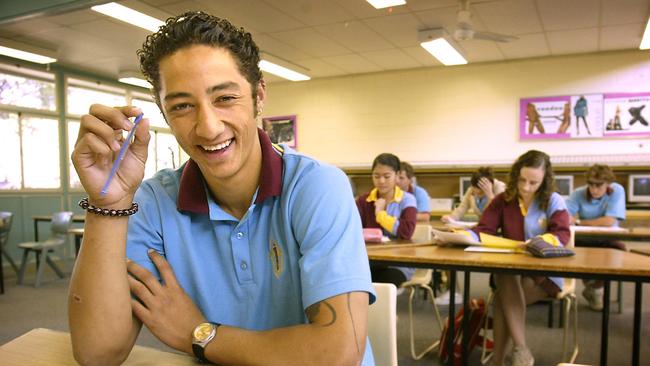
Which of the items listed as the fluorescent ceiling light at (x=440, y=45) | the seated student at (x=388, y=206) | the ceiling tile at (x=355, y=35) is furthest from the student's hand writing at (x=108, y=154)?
the fluorescent ceiling light at (x=440, y=45)

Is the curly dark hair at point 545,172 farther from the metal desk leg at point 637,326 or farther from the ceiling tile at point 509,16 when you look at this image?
the ceiling tile at point 509,16

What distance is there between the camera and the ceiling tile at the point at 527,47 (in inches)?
235

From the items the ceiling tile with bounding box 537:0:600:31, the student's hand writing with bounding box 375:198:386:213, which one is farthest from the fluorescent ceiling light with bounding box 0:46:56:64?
the ceiling tile with bounding box 537:0:600:31

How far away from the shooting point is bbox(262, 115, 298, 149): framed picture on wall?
877cm

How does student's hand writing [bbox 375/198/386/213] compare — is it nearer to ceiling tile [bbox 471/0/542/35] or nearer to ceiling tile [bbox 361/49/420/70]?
ceiling tile [bbox 471/0/542/35]

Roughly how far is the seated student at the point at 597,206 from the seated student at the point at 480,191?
2.61 feet

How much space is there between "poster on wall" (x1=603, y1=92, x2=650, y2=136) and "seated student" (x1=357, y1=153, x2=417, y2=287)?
462cm

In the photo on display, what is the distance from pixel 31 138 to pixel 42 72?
1035 mm

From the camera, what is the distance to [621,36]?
5.85 metres

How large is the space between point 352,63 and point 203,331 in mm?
6805

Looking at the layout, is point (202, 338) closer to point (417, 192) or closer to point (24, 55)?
point (417, 192)

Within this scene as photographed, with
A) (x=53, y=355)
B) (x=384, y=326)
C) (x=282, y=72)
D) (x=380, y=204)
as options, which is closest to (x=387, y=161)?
(x=380, y=204)

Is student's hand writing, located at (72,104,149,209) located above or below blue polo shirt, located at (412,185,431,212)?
above

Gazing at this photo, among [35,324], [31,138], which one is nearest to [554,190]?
[35,324]
